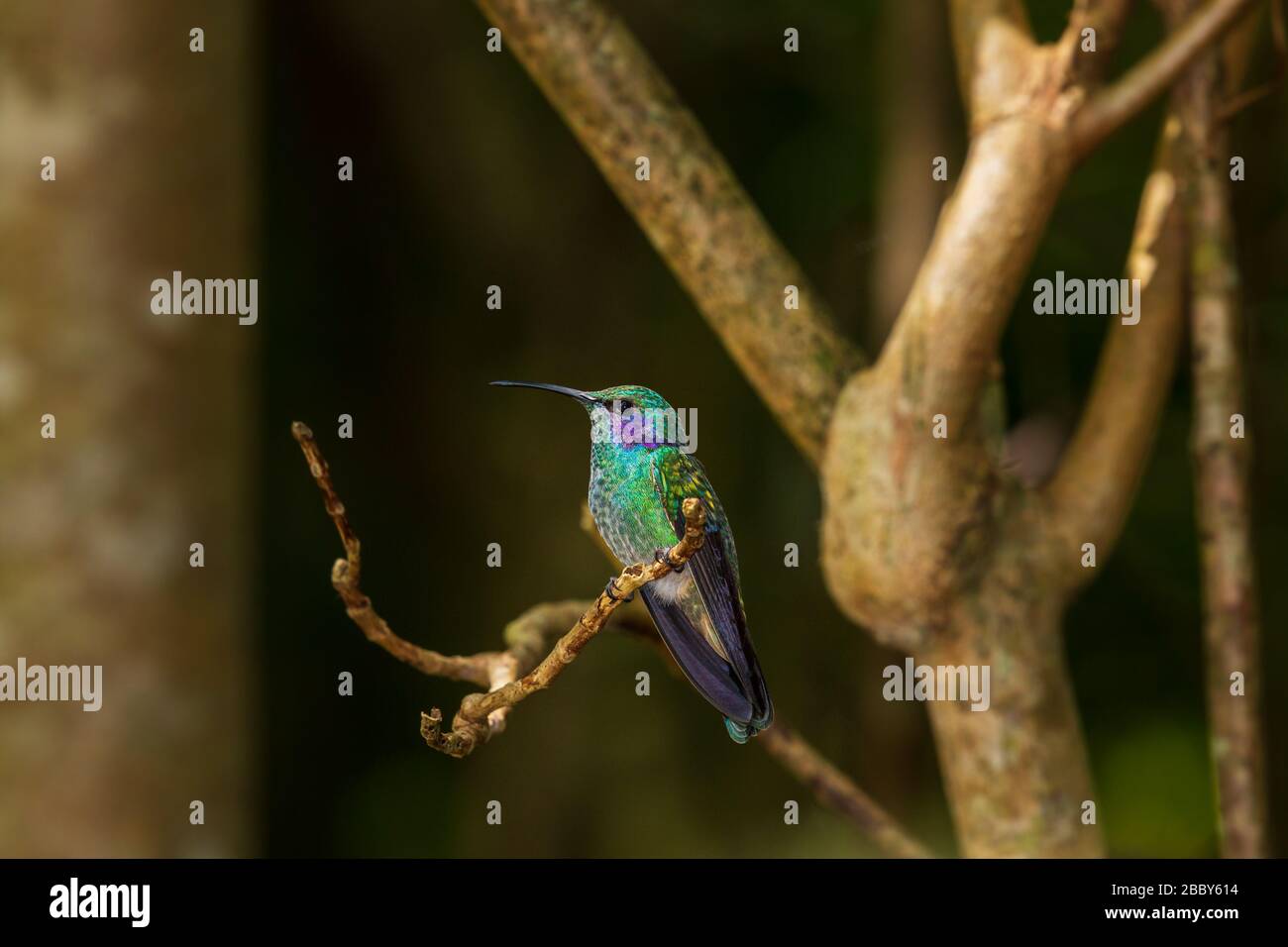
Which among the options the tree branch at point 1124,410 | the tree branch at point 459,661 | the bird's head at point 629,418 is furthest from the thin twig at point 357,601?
the tree branch at point 1124,410

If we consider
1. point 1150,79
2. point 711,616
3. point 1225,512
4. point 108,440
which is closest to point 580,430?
point 108,440

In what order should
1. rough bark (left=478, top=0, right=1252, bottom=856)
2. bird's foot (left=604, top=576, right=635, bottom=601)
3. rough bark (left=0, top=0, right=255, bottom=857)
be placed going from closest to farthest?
bird's foot (left=604, top=576, right=635, bottom=601)
rough bark (left=478, top=0, right=1252, bottom=856)
rough bark (left=0, top=0, right=255, bottom=857)

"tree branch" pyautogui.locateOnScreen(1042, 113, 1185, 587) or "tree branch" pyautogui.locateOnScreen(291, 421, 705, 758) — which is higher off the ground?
"tree branch" pyautogui.locateOnScreen(1042, 113, 1185, 587)

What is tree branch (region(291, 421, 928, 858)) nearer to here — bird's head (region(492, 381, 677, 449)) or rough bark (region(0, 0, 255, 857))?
bird's head (region(492, 381, 677, 449))

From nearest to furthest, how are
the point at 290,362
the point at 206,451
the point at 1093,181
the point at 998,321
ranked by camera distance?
the point at 998,321 < the point at 206,451 < the point at 1093,181 < the point at 290,362

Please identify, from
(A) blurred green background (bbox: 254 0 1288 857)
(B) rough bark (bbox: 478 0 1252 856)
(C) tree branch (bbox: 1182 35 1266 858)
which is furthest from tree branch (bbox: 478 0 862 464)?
(A) blurred green background (bbox: 254 0 1288 857)

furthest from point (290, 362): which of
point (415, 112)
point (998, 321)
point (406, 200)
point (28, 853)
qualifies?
point (998, 321)

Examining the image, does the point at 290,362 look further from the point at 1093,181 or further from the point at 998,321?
the point at 998,321

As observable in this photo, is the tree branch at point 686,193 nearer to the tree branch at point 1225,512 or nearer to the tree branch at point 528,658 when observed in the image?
the tree branch at point 528,658
